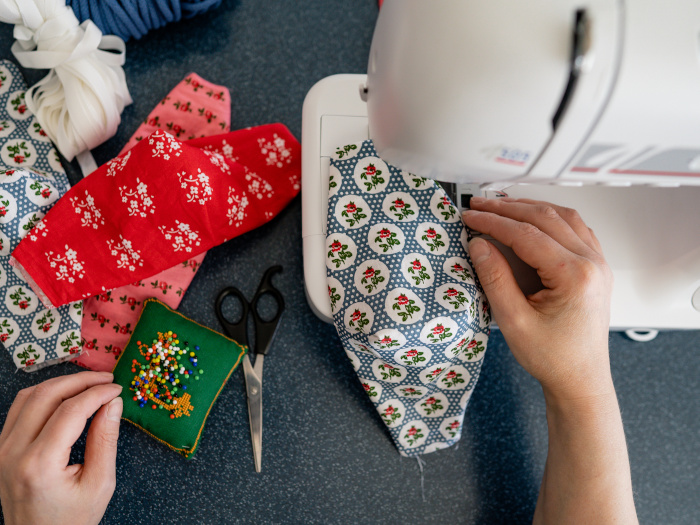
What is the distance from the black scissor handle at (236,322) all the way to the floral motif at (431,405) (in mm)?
293

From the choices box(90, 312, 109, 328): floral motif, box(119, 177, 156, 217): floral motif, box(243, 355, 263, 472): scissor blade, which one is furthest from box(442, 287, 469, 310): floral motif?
box(90, 312, 109, 328): floral motif

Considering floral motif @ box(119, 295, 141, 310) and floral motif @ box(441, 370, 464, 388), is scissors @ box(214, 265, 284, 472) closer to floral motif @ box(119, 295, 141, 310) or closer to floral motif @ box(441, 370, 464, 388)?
floral motif @ box(119, 295, 141, 310)

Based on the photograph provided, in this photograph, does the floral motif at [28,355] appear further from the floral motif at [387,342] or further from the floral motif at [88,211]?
the floral motif at [387,342]

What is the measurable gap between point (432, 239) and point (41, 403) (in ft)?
1.80

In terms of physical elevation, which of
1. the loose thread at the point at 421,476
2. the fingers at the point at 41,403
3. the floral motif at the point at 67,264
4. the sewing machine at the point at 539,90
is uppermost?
the sewing machine at the point at 539,90

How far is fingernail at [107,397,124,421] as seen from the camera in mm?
646

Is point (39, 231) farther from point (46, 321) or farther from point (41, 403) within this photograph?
point (41, 403)

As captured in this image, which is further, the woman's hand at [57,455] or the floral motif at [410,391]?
the floral motif at [410,391]

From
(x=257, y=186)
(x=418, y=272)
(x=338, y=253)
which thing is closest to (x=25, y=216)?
(x=257, y=186)

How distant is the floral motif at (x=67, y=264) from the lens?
71 centimetres

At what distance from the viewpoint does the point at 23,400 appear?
2.14 ft

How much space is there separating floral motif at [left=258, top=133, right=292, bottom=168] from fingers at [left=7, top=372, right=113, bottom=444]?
42 cm

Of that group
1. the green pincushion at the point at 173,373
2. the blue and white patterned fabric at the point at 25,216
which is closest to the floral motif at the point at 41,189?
the blue and white patterned fabric at the point at 25,216

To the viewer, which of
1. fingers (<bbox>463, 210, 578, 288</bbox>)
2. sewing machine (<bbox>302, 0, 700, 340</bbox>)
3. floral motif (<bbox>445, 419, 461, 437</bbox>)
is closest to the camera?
sewing machine (<bbox>302, 0, 700, 340</bbox>)
